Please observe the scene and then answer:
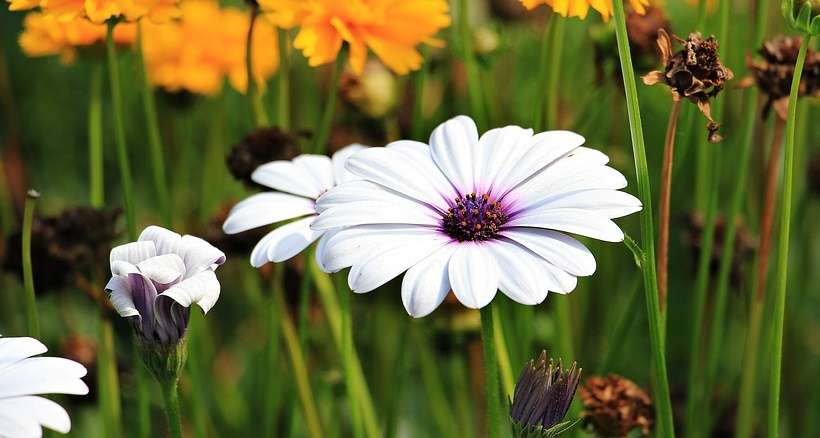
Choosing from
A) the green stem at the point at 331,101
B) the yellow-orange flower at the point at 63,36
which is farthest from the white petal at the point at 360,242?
the yellow-orange flower at the point at 63,36

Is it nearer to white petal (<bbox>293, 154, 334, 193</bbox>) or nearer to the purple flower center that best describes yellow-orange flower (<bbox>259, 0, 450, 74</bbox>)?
white petal (<bbox>293, 154, 334, 193</bbox>)

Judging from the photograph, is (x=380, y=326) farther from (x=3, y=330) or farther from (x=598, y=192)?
(x=598, y=192)

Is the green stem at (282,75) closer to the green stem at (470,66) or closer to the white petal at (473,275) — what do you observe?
the green stem at (470,66)

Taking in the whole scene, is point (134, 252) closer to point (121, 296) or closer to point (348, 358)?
point (121, 296)

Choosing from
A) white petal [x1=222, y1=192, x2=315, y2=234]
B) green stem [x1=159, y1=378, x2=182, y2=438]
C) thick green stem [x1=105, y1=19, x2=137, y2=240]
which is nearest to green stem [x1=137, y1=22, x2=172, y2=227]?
thick green stem [x1=105, y1=19, x2=137, y2=240]

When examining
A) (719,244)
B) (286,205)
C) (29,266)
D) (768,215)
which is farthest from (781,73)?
(29,266)

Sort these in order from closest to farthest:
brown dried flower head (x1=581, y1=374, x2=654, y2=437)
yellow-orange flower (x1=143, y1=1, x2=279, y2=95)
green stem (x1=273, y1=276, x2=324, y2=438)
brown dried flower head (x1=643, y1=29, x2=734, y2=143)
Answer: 1. brown dried flower head (x1=643, y1=29, x2=734, y2=143)
2. brown dried flower head (x1=581, y1=374, x2=654, y2=437)
3. green stem (x1=273, y1=276, x2=324, y2=438)
4. yellow-orange flower (x1=143, y1=1, x2=279, y2=95)

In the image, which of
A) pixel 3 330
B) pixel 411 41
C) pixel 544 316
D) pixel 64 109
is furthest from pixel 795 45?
pixel 64 109
